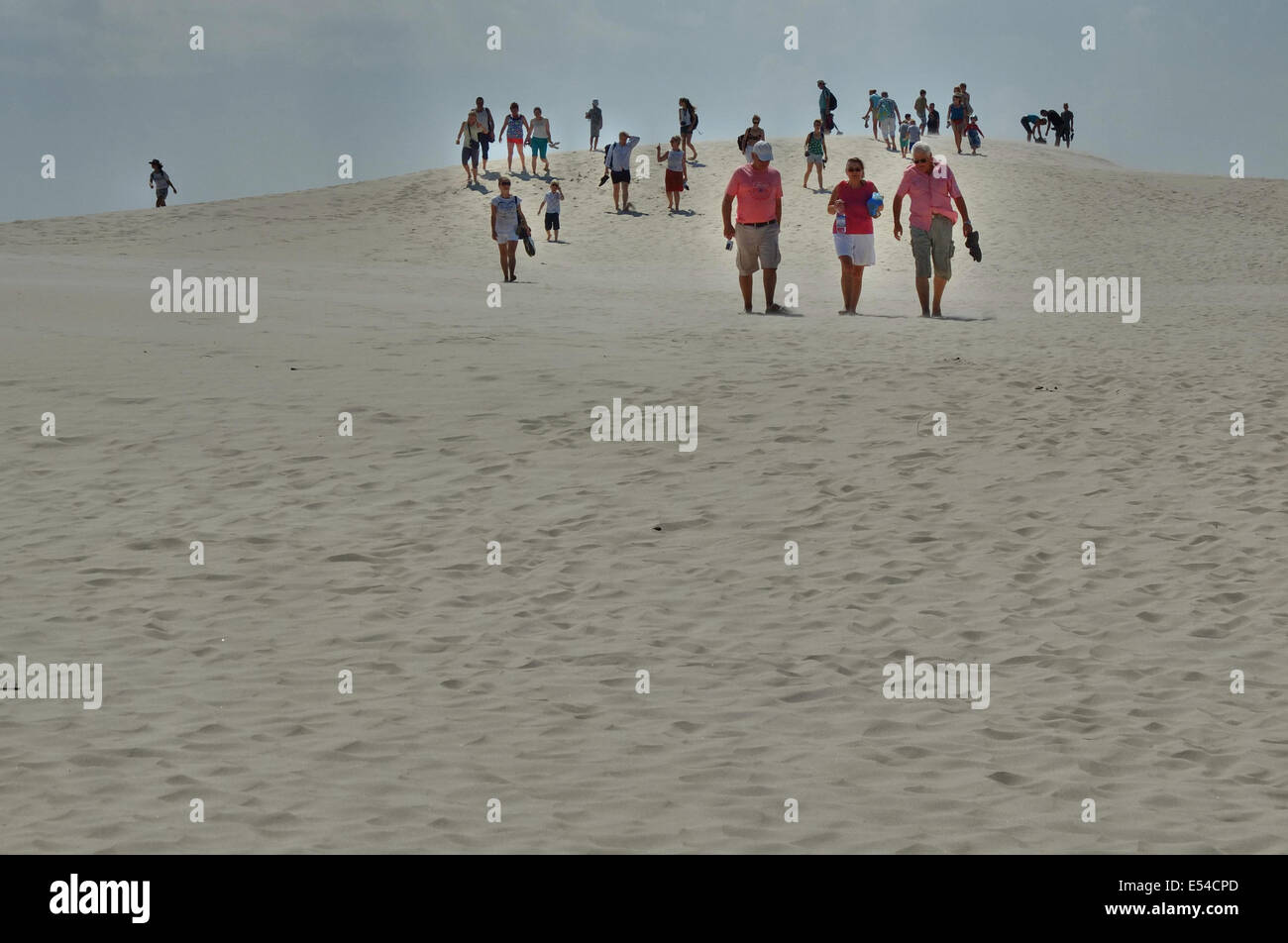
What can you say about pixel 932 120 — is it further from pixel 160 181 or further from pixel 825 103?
pixel 160 181

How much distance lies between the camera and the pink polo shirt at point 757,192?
16.8 meters

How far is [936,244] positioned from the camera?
16.9m

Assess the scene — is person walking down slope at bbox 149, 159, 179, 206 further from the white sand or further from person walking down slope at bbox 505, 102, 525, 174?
the white sand

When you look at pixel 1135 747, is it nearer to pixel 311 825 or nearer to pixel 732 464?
pixel 311 825

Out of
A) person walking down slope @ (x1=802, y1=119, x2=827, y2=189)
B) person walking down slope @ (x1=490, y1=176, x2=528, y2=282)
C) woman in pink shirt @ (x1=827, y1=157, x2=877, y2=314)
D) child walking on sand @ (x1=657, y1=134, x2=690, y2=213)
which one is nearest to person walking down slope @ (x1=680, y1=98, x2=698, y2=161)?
child walking on sand @ (x1=657, y1=134, x2=690, y2=213)

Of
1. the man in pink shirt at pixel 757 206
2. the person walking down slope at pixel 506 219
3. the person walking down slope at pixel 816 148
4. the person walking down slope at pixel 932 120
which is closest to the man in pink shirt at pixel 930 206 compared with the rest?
the man in pink shirt at pixel 757 206

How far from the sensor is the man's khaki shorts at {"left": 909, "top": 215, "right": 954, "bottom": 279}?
54.9 ft

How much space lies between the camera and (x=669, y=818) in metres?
5.27

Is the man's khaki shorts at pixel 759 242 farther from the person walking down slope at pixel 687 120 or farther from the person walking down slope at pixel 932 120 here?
the person walking down slope at pixel 932 120

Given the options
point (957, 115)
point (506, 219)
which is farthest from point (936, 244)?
point (957, 115)

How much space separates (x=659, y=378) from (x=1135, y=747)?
772 cm

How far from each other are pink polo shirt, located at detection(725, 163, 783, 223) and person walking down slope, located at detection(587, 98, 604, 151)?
76.4ft

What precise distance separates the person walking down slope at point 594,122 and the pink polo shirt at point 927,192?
23990 mm

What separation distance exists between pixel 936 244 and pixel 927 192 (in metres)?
0.69
